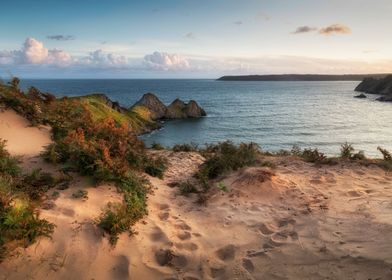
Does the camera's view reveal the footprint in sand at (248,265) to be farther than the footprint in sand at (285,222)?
No

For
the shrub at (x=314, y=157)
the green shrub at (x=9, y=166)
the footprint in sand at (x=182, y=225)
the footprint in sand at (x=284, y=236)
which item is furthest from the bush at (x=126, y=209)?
the shrub at (x=314, y=157)

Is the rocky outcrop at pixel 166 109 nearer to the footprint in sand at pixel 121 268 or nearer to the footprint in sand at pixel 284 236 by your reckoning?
the footprint in sand at pixel 284 236

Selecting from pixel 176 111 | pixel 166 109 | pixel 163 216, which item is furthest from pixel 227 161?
pixel 176 111

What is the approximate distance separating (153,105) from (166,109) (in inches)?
91.0

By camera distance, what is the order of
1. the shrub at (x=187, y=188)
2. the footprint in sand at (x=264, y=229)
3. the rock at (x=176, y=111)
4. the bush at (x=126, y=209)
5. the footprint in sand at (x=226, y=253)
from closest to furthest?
1. the footprint in sand at (x=226, y=253)
2. the bush at (x=126, y=209)
3. the footprint in sand at (x=264, y=229)
4. the shrub at (x=187, y=188)
5. the rock at (x=176, y=111)

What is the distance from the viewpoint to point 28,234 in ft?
20.2

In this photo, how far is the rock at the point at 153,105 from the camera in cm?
5312

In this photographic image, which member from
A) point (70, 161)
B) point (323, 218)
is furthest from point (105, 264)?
point (323, 218)

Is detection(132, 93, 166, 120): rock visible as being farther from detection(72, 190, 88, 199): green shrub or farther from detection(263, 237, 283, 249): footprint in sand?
detection(263, 237, 283, 249): footprint in sand

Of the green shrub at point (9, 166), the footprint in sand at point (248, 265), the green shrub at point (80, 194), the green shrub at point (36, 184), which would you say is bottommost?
the footprint in sand at point (248, 265)

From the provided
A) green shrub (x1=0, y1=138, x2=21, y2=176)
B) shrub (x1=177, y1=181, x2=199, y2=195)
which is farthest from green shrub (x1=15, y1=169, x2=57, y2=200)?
shrub (x1=177, y1=181, x2=199, y2=195)

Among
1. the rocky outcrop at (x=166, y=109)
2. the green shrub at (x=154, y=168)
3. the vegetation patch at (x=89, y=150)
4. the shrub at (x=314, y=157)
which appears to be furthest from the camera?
the rocky outcrop at (x=166, y=109)

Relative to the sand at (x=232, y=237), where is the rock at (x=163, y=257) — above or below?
below

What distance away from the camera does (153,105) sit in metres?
54.2
